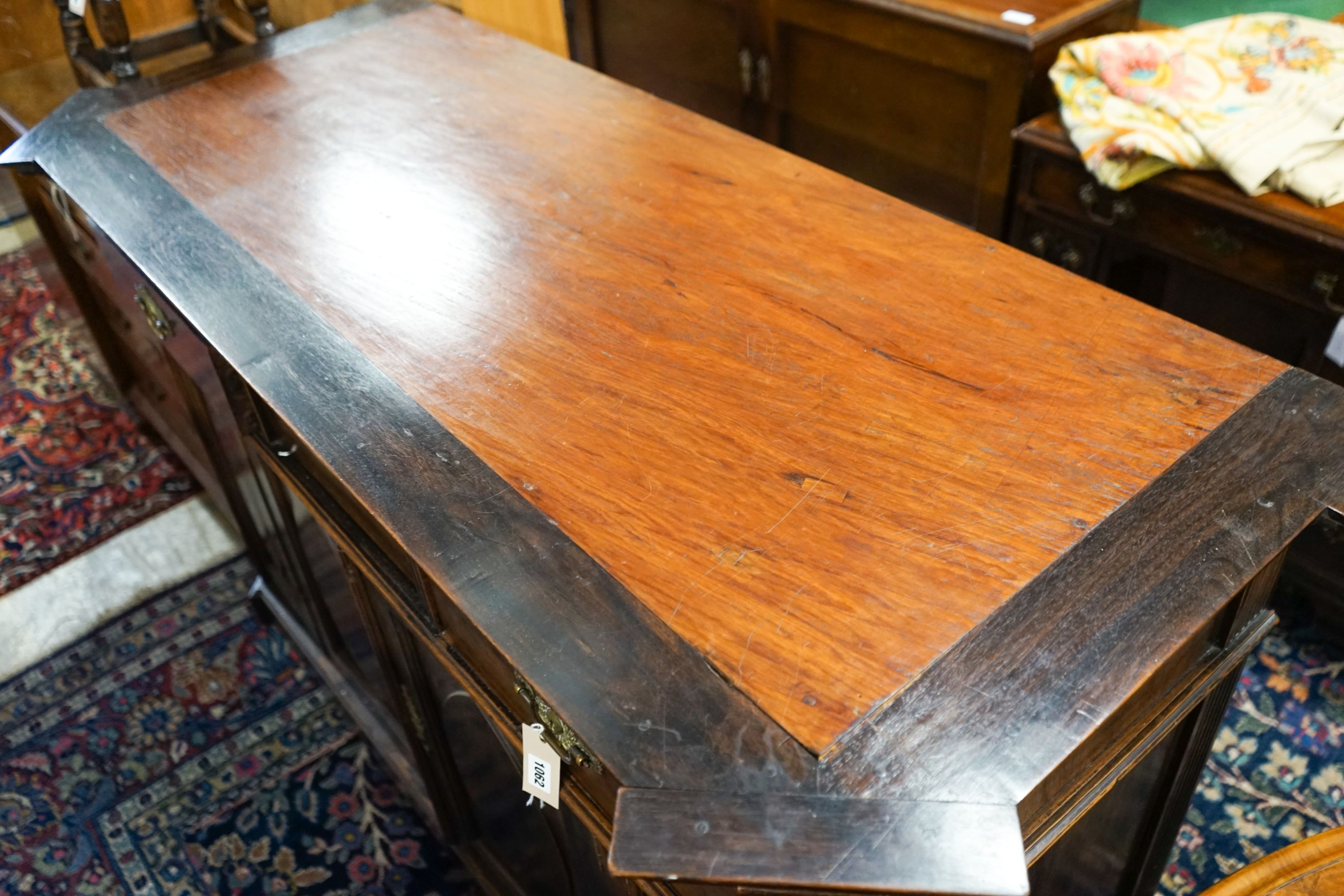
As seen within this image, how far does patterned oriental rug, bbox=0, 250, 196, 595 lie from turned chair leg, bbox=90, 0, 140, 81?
2.60 ft

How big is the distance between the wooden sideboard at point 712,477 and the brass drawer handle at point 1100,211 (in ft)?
2.06

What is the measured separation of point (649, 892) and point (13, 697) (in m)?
1.64

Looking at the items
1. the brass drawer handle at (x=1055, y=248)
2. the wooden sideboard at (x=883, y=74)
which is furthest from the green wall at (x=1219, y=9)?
the brass drawer handle at (x=1055, y=248)

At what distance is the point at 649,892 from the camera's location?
0.86 meters

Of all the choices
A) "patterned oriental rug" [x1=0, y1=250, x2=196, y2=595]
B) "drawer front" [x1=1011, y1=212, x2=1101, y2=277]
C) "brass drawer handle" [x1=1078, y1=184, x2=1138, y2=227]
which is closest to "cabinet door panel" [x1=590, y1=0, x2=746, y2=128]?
"drawer front" [x1=1011, y1=212, x2=1101, y2=277]

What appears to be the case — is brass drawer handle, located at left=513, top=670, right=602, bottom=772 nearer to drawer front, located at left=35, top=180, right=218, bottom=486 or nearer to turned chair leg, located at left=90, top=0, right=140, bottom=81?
drawer front, located at left=35, top=180, right=218, bottom=486

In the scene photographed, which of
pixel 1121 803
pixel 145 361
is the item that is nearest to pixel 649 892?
pixel 1121 803

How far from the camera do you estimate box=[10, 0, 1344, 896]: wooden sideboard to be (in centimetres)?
74

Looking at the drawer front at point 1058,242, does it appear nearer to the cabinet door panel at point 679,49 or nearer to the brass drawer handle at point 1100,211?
the brass drawer handle at point 1100,211

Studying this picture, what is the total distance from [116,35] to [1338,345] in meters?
2.06

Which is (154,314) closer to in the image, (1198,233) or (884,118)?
(884,118)

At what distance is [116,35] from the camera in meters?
1.83

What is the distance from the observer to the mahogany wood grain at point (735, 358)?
84cm

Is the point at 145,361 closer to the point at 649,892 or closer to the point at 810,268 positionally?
the point at 810,268
